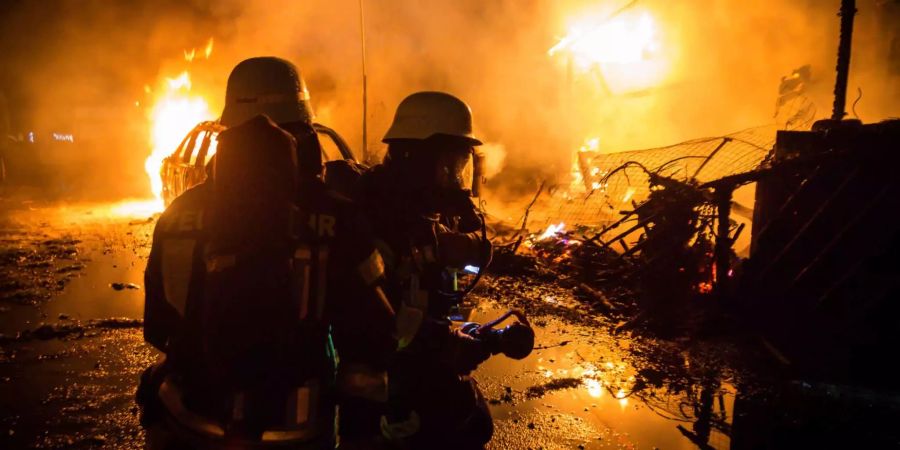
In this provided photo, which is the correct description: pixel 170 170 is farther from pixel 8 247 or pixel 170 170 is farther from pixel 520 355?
pixel 8 247

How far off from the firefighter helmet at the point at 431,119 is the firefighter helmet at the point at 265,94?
0.54m

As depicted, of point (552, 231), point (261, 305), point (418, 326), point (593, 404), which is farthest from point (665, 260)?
point (261, 305)

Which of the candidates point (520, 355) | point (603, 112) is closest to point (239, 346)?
point (520, 355)

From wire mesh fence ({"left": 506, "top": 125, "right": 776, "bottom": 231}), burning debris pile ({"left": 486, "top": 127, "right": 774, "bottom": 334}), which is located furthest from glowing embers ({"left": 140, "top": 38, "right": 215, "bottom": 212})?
burning debris pile ({"left": 486, "top": 127, "right": 774, "bottom": 334})

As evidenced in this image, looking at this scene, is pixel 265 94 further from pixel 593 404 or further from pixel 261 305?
pixel 593 404

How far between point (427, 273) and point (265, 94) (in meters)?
Result: 1.15

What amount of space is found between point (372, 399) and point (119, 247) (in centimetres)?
1124

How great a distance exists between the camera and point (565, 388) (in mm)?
4391

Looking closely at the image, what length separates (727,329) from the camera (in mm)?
5801

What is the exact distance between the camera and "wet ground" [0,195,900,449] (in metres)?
3.59

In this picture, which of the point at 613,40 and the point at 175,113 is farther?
the point at 175,113

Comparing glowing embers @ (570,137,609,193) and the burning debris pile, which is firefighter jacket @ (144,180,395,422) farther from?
glowing embers @ (570,137,609,193)

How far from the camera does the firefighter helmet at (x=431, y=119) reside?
2.62m

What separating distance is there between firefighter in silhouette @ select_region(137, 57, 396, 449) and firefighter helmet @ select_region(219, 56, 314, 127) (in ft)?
1.99
